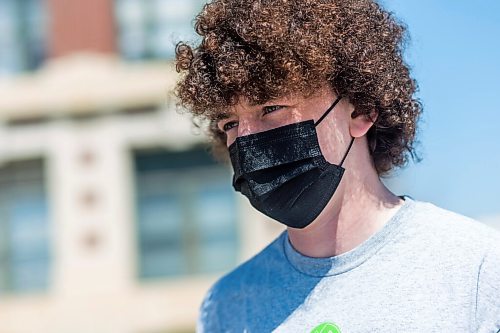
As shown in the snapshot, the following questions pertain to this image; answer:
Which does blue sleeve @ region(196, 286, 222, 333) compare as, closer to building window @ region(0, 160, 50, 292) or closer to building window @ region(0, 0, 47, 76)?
building window @ region(0, 160, 50, 292)

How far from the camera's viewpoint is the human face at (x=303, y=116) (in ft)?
9.90

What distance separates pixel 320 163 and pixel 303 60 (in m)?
0.31

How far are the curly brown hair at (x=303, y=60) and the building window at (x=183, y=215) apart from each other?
13.8 metres

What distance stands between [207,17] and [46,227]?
14.6 meters

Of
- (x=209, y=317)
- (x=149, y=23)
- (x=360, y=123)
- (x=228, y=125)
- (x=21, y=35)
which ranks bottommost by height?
(x=209, y=317)

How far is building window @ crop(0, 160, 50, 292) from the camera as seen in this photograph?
17328 mm

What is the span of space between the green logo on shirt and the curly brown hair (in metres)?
0.64

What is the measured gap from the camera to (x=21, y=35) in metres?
17.5

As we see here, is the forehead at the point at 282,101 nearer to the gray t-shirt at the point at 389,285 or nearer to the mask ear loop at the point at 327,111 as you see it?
the mask ear loop at the point at 327,111

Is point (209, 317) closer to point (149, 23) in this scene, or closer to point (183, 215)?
point (183, 215)

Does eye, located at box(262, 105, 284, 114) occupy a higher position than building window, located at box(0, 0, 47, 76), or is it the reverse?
building window, located at box(0, 0, 47, 76)

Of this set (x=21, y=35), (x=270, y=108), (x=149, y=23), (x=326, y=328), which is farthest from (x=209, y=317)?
(x=21, y=35)

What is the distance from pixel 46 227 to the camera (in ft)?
56.8

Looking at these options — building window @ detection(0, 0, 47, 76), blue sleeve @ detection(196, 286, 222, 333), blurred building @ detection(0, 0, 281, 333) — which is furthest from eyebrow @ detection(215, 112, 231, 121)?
building window @ detection(0, 0, 47, 76)
